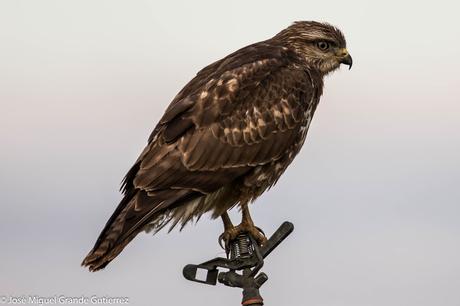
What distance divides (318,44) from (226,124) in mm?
2720

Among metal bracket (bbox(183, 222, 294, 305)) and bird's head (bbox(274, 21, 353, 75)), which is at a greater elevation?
bird's head (bbox(274, 21, 353, 75))

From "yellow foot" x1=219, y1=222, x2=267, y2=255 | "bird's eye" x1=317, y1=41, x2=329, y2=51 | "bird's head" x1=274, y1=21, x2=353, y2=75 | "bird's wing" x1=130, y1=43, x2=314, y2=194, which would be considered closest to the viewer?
"bird's wing" x1=130, y1=43, x2=314, y2=194

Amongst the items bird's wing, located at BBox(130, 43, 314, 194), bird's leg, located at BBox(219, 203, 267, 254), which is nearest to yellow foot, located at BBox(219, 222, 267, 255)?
bird's leg, located at BBox(219, 203, 267, 254)

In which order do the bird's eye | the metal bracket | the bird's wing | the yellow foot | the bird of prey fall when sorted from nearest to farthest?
the metal bracket → the bird of prey → the bird's wing → the yellow foot → the bird's eye

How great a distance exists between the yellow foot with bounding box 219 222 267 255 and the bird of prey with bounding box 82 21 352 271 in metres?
0.01

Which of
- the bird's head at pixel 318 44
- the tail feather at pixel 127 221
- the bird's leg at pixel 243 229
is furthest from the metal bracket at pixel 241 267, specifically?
the bird's head at pixel 318 44

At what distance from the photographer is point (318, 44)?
1539cm

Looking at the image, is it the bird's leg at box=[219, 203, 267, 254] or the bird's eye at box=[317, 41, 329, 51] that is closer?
the bird's leg at box=[219, 203, 267, 254]

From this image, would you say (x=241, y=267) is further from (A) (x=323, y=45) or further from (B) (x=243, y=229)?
(A) (x=323, y=45)

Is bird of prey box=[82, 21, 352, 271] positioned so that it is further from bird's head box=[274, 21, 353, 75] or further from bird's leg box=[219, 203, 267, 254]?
bird's head box=[274, 21, 353, 75]

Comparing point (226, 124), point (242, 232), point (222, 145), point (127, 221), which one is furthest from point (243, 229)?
point (127, 221)

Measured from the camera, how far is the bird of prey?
12.6m

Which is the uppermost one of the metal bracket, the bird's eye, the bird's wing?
the bird's eye

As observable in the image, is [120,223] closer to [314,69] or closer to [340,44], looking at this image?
[314,69]
